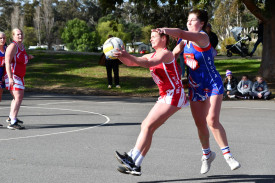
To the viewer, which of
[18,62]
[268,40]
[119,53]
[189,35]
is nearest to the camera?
[119,53]

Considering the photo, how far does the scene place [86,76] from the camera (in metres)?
25.1

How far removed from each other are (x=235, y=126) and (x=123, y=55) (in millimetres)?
6392

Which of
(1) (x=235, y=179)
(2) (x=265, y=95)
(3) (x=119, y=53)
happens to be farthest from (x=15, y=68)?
(2) (x=265, y=95)

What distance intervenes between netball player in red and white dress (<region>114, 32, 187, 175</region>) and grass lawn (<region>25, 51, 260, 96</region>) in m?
13.7

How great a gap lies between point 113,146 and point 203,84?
2.81 m

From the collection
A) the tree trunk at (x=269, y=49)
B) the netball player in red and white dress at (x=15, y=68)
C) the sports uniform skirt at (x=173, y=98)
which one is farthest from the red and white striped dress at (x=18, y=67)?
the tree trunk at (x=269, y=49)

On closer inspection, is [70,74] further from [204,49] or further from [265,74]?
[204,49]

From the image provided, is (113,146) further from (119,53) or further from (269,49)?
(269,49)

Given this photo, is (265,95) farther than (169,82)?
Yes

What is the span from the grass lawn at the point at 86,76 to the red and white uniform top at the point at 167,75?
1367 cm

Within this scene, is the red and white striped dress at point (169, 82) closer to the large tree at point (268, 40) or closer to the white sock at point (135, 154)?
the white sock at point (135, 154)

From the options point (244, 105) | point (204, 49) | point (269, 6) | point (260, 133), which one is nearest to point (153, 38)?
point (204, 49)

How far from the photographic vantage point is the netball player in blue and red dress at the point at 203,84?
19.8 feet

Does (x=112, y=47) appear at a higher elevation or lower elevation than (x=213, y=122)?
higher
